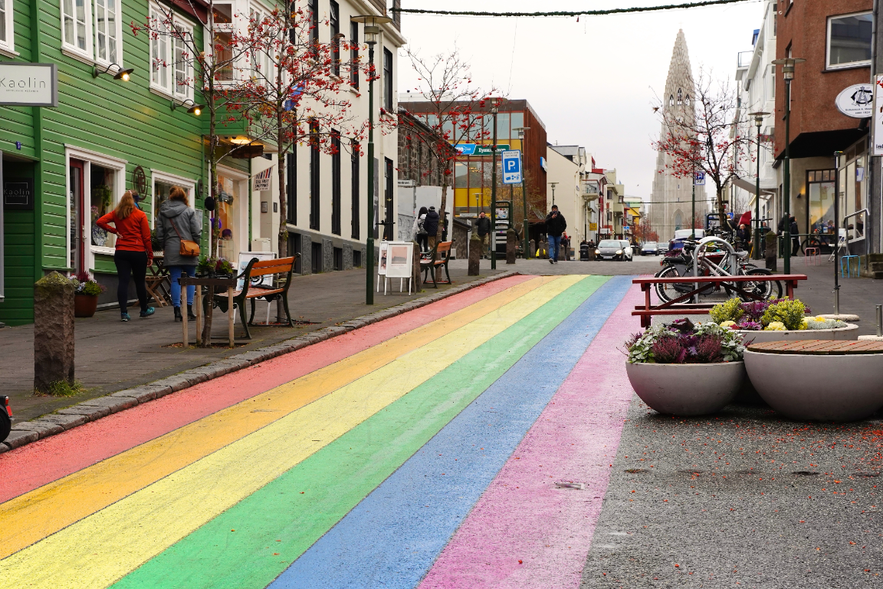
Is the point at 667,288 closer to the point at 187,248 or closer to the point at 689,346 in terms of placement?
the point at 187,248

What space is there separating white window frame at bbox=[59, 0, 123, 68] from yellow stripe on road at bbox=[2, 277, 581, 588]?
9727 mm

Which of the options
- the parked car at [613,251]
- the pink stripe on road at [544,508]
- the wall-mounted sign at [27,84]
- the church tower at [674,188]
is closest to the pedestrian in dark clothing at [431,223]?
the pink stripe on road at [544,508]

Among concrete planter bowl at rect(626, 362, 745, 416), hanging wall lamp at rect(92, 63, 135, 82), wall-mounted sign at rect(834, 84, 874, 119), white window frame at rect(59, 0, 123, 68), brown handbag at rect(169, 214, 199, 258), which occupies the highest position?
white window frame at rect(59, 0, 123, 68)

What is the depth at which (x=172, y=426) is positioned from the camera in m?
7.96

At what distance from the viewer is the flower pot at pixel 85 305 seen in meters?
15.9

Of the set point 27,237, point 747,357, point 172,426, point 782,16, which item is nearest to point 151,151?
point 27,237

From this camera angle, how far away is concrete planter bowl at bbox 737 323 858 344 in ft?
26.8

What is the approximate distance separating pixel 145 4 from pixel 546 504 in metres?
17.2

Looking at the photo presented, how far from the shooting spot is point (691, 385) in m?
7.55

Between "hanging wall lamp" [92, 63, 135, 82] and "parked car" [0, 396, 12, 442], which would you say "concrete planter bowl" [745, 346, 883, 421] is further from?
"hanging wall lamp" [92, 63, 135, 82]

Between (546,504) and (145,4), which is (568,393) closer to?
(546,504)

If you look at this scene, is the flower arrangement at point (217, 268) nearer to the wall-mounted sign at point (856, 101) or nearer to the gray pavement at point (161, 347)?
the gray pavement at point (161, 347)

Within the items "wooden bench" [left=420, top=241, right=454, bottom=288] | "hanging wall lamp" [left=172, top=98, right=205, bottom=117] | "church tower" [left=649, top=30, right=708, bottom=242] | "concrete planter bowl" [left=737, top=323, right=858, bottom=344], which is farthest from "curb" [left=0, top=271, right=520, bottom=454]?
"church tower" [left=649, top=30, right=708, bottom=242]

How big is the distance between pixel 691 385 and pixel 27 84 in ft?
17.8
